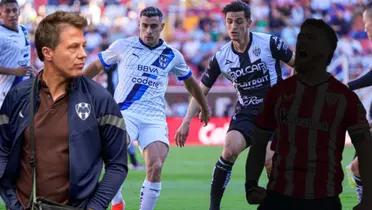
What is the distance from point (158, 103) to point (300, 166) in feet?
16.6

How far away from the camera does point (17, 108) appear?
5.51 metres

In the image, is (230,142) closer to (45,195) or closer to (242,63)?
A: (242,63)

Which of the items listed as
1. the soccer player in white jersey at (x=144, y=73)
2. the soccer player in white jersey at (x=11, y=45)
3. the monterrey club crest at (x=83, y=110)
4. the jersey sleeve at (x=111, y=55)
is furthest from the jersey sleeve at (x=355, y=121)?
the soccer player in white jersey at (x=11, y=45)

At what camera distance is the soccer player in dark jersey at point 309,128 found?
19.2ft

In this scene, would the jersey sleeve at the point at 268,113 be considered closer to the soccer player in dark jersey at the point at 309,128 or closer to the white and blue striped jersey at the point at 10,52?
the soccer player in dark jersey at the point at 309,128

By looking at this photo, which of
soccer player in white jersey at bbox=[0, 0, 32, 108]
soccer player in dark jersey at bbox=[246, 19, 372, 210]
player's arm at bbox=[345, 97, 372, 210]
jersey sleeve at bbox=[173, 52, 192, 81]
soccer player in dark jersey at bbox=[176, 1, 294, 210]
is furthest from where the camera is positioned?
soccer player in white jersey at bbox=[0, 0, 32, 108]

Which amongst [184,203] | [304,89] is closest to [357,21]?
[184,203]

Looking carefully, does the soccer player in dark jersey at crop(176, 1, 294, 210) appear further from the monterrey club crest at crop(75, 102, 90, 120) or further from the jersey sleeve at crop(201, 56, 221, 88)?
the monterrey club crest at crop(75, 102, 90, 120)

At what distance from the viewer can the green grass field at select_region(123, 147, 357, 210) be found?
42.4 feet

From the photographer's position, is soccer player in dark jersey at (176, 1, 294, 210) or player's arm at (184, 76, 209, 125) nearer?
player's arm at (184, 76, 209, 125)

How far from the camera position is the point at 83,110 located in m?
5.48

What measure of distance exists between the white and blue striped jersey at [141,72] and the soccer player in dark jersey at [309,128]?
482cm

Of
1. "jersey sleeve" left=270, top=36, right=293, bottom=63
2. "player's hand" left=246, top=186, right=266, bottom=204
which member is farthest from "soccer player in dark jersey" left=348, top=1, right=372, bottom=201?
"player's hand" left=246, top=186, right=266, bottom=204

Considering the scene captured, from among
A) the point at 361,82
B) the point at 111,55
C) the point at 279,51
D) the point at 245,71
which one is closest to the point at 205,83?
the point at 245,71
